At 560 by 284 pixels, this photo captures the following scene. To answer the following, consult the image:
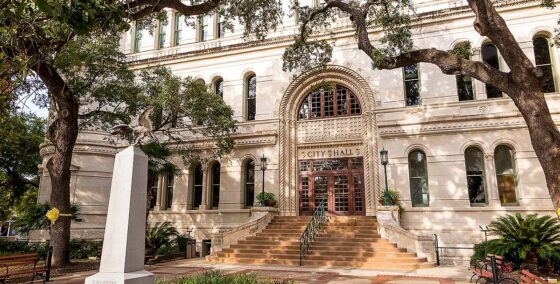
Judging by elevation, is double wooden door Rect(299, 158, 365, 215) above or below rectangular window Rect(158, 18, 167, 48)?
below

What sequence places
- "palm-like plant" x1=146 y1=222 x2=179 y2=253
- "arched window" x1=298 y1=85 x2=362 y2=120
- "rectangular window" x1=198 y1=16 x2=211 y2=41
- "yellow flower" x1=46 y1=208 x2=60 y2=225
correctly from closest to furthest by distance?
"yellow flower" x1=46 y1=208 x2=60 y2=225, "palm-like plant" x1=146 y1=222 x2=179 y2=253, "arched window" x1=298 y1=85 x2=362 y2=120, "rectangular window" x1=198 y1=16 x2=211 y2=41

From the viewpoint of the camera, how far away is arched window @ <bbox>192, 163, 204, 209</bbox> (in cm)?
2191

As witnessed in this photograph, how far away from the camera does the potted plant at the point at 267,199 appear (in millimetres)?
18844

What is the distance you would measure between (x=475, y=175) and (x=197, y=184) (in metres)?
14.4

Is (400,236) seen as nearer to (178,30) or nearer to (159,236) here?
(159,236)

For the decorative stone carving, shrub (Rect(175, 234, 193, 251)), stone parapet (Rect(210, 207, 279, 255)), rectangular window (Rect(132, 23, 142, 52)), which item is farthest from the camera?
rectangular window (Rect(132, 23, 142, 52))

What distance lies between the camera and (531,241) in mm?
11492

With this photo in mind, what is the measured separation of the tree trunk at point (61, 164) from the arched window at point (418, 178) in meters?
14.5

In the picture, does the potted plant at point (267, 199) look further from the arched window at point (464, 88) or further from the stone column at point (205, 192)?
the arched window at point (464, 88)


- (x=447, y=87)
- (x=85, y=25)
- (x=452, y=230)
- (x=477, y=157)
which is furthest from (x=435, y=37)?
(x=85, y=25)

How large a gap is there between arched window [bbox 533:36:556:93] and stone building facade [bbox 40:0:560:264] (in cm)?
5

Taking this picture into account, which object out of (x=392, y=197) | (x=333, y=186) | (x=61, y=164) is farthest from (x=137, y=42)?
(x=392, y=197)

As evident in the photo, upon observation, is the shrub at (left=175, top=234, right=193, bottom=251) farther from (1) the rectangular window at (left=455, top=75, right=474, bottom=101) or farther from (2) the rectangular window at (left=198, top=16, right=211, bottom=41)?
(1) the rectangular window at (left=455, top=75, right=474, bottom=101)

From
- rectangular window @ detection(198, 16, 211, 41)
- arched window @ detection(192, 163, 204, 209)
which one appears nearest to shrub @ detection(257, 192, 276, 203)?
arched window @ detection(192, 163, 204, 209)
